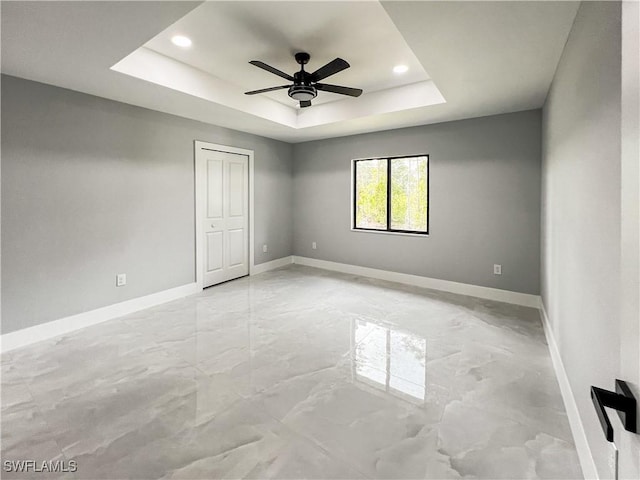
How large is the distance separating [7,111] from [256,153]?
3.24m

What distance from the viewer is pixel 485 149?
430cm

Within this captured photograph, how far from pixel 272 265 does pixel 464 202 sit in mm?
3506

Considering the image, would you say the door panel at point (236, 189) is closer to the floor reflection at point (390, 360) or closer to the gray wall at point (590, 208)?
the floor reflection at point (390, 360)

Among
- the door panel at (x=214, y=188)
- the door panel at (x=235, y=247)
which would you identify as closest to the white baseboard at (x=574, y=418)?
the door panel at (x=235, y=247)

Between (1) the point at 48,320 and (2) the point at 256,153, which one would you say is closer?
(1) the point at 48,320

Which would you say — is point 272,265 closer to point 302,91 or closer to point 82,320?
→ point 82,320

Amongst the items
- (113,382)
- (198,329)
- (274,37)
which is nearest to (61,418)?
(113,382)

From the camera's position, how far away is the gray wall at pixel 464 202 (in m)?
4.05

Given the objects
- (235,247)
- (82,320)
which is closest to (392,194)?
(235,247)

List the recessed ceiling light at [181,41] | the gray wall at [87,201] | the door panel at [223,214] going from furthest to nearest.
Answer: the door panel at [223,214] → the gray wall at [87,201] → the recessed ceiling light at [181,41]

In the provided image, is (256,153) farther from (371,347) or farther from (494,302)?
(494,302)

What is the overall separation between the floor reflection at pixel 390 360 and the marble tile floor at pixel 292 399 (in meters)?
0.01

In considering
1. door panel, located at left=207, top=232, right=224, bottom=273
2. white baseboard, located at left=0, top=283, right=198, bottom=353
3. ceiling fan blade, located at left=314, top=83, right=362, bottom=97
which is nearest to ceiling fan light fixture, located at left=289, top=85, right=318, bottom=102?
ceiling fan blade, located at left=314, top=83, right=362, bottom=97

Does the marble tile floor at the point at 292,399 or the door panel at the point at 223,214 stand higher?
the door panel at the point at 223,214
